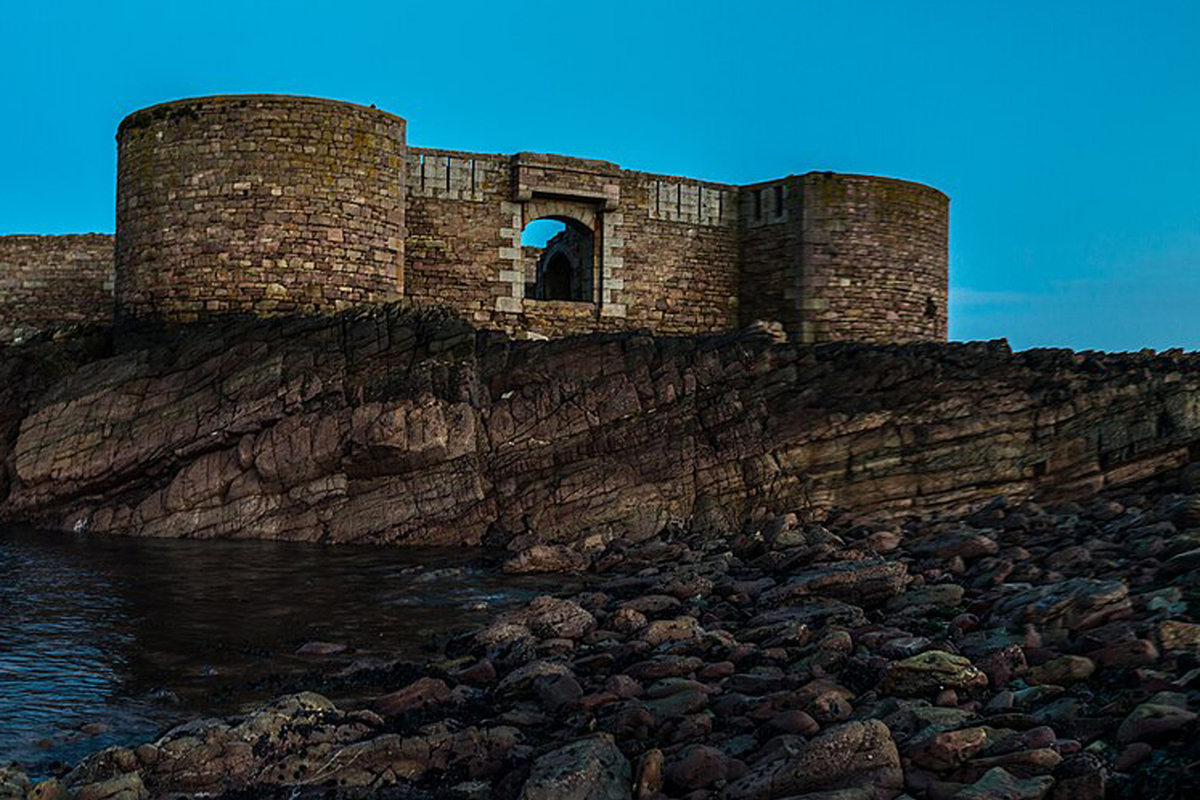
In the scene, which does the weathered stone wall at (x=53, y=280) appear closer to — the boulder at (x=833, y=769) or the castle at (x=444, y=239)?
A: the castle at (x=444, y=239)

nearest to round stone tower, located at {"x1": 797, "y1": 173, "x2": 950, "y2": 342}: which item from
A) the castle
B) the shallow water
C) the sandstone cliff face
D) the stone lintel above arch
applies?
the castle

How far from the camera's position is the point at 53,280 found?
29.5 m

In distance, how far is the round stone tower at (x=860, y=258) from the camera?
24.7m

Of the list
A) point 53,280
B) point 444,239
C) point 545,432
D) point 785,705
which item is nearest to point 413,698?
point 785,705

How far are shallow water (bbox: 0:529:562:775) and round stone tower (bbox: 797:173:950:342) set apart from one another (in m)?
12.9

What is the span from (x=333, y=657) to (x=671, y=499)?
8885 millimetres

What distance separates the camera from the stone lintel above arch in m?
22.9

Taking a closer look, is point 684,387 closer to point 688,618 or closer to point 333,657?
point 688,618

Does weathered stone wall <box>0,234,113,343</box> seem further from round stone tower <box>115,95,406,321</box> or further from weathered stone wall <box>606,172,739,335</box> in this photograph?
weathered stone wall <box>606,172,739,335</box>

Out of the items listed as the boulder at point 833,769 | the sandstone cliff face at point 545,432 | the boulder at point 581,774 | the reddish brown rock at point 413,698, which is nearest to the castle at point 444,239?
the sandstone cliff face at point 545,432

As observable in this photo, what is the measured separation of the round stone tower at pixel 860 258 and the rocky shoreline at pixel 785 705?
13935 mm

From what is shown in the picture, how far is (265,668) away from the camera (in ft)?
29.8

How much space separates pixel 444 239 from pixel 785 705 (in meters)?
17.4

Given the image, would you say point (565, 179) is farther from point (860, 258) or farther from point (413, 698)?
point (413, 698)
